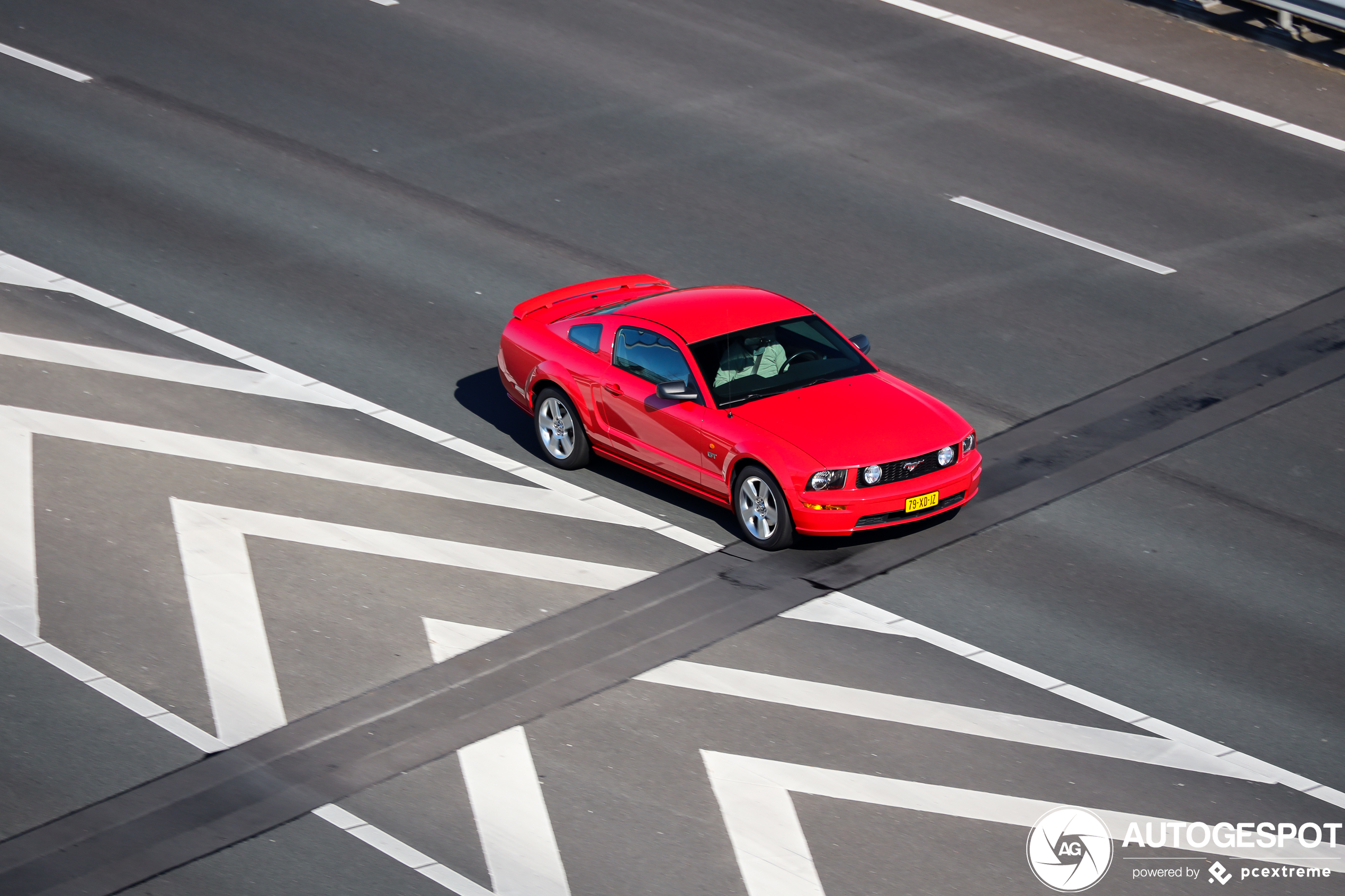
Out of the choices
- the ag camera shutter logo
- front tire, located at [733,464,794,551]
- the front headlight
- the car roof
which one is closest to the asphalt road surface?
the ag camera shutter logo

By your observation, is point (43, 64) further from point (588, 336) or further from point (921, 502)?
point (921, 502)

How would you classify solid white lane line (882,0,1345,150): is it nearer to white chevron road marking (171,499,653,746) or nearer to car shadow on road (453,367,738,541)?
car shadow on road (453,367,738,541)

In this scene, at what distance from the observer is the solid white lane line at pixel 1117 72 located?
65.9 feet

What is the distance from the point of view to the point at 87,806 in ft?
33.0

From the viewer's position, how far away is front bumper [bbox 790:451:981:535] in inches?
487

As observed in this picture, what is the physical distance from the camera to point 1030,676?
37.1 ft

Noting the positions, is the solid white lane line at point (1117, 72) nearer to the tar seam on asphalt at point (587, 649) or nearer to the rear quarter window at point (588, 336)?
the tar seam on asphalt at point (587, 649)

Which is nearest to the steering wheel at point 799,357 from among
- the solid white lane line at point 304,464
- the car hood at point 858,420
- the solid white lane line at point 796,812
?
the car hood at point 858,420

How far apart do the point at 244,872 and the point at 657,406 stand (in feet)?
16.8

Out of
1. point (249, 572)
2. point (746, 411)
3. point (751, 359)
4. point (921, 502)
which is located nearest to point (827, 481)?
point (921, 502)

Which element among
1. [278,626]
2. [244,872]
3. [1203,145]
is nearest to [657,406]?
[278,626]

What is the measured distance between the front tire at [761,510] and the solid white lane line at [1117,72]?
10501 millimetres

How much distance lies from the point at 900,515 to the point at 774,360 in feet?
5.48

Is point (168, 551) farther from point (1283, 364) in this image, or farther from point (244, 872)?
point (1283, 364)
